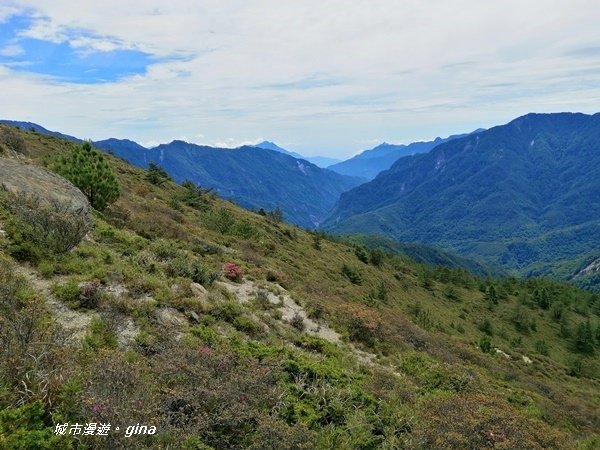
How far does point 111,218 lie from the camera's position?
2364 centimetres

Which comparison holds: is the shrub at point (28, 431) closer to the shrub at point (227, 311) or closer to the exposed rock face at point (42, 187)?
the shrub at point (227, 311)

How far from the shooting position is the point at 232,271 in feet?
68.4

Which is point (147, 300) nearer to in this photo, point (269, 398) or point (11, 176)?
point (269, 398)

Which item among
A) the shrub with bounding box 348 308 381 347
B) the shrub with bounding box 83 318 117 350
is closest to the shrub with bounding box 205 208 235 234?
the shrub with bounding box 348 308 381 347

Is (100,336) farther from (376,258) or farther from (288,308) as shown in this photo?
(376,258)

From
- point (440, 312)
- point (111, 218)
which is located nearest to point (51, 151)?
point (111, 218)

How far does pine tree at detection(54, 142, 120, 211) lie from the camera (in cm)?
2405

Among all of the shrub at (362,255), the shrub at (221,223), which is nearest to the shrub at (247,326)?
the shrub at (221,223)

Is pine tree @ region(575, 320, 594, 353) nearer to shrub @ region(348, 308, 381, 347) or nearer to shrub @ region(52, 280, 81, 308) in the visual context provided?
shrub @ region(348, 308, 381, 347)

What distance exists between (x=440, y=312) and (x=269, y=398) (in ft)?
183

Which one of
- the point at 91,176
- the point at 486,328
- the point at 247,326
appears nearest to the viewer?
the point at 247,326

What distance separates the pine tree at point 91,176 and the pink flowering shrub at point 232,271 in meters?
9.17

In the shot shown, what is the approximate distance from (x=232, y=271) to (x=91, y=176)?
10531 mm

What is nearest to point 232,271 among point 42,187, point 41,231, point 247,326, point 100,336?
point 247,326
